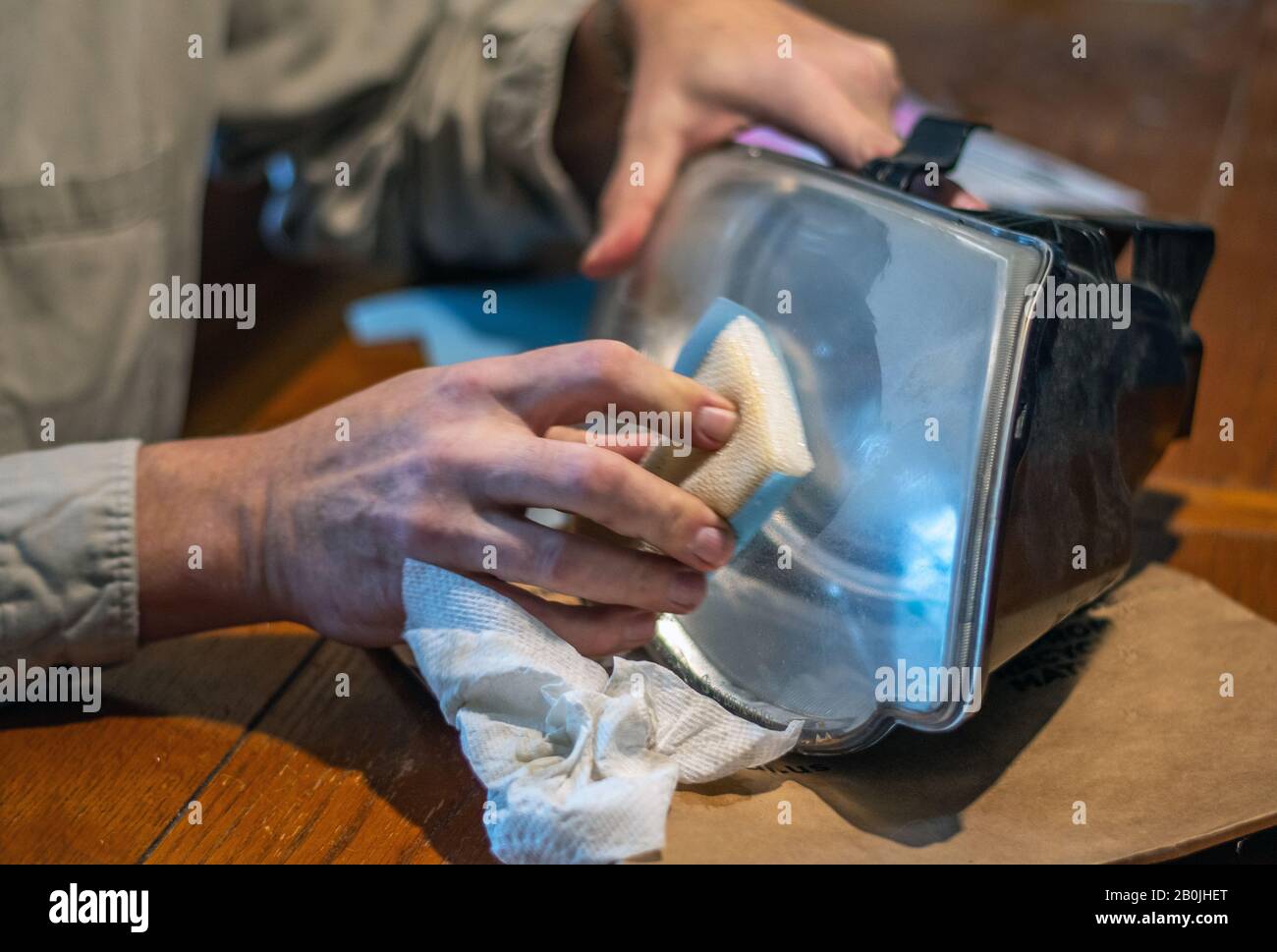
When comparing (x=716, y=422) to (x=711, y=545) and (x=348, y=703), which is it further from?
(x=348, y=703)

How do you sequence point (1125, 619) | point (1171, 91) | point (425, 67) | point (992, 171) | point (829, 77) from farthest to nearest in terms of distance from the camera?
point (1171, 91)
point (992, 171)
point (425, 67)
point (829, 77)
point (1125, 619)

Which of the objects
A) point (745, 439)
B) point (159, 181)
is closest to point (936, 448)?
point (745, 439)

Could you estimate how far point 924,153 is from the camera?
55 centimetres

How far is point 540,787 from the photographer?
38cm

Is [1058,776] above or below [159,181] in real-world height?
below

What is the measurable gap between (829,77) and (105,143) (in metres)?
0.40

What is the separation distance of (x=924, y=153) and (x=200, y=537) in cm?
37

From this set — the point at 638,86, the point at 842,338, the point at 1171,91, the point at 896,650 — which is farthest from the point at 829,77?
the point at 1171,91

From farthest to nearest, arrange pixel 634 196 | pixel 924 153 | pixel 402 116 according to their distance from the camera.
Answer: pixel 402 116 < pixel 634 196 < pixel 924 153

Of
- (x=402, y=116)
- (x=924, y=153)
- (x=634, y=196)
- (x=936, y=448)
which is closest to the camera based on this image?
(x=936, y=448)

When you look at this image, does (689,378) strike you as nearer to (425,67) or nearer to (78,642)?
(78,642)

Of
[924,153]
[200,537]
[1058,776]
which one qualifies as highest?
[924,153]

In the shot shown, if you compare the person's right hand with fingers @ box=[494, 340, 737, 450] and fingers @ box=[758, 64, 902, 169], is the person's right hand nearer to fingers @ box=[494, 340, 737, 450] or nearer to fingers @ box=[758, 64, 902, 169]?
fingers @ box=[494, 340, 737, 450]

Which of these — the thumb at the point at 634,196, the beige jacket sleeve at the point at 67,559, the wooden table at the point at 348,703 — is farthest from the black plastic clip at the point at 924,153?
the beige jacket sleeve at the point at 67,559
